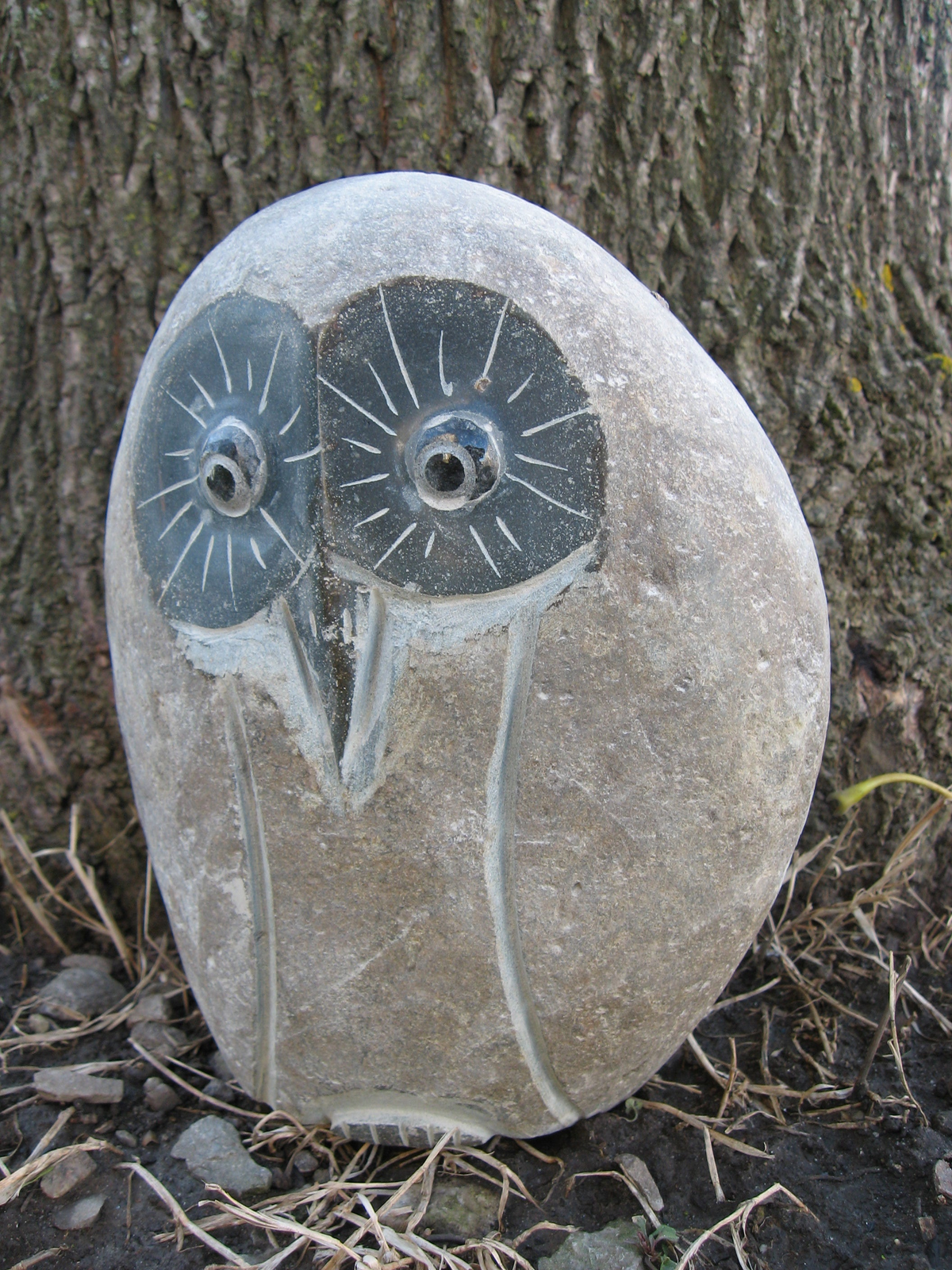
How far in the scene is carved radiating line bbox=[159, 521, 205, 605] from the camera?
4.44 ft

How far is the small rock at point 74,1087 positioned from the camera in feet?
5.27

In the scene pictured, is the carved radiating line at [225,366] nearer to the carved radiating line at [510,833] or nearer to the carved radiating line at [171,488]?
the carved radiating line at [171,488]

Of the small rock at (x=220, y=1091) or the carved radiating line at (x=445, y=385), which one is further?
the small rock at (x=220, y=1091)

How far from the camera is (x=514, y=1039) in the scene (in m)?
1.37

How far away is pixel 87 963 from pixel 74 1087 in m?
0.38

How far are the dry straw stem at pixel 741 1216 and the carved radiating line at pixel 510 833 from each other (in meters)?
0.31

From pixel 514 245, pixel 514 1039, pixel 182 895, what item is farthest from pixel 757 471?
pixel 182 895

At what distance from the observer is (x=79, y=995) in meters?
1.85

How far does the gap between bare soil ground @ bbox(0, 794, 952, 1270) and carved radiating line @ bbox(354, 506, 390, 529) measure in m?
0.91

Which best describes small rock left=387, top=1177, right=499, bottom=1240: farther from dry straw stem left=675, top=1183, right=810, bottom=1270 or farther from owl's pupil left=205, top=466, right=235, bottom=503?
owl's pupil left=205, top=466, right=235, bottom=503

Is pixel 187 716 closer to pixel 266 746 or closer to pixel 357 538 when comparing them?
pixel 266 746

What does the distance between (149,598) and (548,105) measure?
1.15 metres

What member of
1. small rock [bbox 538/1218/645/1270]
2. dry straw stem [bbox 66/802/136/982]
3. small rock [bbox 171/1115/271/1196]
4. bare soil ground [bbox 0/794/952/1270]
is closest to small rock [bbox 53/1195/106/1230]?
bare soil ground [bbox 0/794/952/1270]

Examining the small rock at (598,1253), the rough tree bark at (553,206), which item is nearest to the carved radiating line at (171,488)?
the rough tree bark at (553,206)
